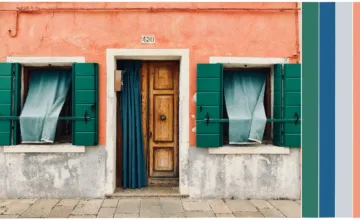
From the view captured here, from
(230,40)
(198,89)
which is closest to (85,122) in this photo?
(198,89)

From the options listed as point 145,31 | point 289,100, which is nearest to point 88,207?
point 145,31

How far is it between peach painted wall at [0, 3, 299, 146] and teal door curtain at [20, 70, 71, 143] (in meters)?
0.43

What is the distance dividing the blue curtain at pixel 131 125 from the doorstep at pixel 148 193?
16 cm

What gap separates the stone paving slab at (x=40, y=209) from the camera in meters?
4.67

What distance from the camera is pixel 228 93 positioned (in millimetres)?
5676

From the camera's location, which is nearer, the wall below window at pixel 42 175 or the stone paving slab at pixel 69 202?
the stone paving slab at pixel 69 202

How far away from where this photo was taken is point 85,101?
17.6 ft

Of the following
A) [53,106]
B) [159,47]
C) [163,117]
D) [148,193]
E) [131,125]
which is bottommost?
[148,193]

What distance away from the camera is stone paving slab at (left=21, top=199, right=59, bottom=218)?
467 centimetres

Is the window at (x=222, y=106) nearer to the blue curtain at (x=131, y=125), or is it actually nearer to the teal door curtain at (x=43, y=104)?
the blue curtain at (x=131, y=125)

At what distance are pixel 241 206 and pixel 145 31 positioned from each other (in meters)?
3.32

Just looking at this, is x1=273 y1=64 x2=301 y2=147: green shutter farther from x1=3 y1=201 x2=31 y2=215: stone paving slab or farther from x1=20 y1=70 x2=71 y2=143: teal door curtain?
x1=3 y1=201 x2=31 y2=215: stone paving slab

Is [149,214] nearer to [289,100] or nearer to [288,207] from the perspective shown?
[288,207]

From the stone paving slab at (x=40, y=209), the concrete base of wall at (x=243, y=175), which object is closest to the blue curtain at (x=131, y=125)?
the concrete base of wall at (x=243, y=175)
